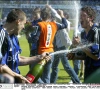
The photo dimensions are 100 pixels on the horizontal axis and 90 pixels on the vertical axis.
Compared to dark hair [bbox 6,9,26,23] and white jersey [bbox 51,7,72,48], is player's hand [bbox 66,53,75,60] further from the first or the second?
dark hair [bbox 6,9,26,23]

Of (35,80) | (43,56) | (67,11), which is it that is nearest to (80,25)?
(67,11)

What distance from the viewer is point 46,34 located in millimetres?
5777

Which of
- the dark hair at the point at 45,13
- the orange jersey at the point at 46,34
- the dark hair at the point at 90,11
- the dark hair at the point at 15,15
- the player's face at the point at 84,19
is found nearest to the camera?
the dark hair at the point at 15,15

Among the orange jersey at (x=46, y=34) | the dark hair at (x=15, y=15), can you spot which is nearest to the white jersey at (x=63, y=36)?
the orange jersey at (x=46, y=34)

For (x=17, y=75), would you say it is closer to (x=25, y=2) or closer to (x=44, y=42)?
(x=25, y=2)

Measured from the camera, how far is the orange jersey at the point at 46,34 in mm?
5532

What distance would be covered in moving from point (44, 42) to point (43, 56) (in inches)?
43.9

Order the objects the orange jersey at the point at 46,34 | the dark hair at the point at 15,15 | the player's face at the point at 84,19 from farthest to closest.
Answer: the orange jersey at the point at 46,34, the player's face at the point at 84,19, the dark hair at the point at 15,15

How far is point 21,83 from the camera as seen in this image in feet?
13.9

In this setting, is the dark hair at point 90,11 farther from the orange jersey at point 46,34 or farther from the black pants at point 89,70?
the orange jersey at point 46,34

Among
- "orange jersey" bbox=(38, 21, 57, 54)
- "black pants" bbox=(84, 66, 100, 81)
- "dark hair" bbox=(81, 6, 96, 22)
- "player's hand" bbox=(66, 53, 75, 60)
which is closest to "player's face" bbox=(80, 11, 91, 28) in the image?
"dark hair" bbox=(81, 6, 96, 22)

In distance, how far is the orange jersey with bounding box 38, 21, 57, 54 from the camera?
553 cm

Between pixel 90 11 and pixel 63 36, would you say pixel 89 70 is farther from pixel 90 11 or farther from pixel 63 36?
pixel 63 36

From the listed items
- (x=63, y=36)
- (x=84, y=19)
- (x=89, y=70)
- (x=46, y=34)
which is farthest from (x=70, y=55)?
(x=46, y=34)
